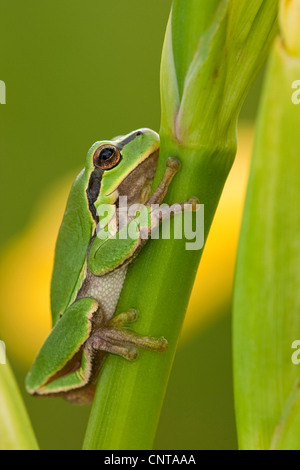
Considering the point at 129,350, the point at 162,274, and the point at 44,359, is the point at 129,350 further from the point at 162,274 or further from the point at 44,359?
the point at 44,359

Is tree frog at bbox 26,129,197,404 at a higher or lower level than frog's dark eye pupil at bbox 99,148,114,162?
lower

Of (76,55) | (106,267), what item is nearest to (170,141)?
(106,267)

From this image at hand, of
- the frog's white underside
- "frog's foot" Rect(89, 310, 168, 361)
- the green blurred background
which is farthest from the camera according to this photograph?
the green blurred background

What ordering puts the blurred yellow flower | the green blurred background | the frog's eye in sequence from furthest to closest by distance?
1. the green blurred background
2. the blurred yellow flower
3. the frog's eye

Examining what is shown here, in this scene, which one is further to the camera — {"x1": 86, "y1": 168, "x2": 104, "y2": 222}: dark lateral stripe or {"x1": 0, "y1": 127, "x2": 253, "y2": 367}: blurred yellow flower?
{"x1": 0, "y1": 127, "x2": 253, "y2": 367}: blurred yellow flower

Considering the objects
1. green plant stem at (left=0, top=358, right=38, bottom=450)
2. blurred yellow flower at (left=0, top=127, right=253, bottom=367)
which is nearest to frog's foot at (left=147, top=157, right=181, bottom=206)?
green plant stem at (left=0, top=358, right=38, bottom=450)

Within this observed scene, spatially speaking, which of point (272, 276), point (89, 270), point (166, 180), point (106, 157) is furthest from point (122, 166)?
point (272, 276)

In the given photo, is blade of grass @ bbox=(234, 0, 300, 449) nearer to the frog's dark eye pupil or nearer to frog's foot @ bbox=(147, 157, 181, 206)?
frog's foot @ bbox=(147, 157, 181, 206)
